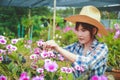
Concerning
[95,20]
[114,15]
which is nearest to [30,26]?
[95,20]

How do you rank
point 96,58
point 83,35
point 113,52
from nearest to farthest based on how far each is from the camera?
point 96,58, point 83,35, point 113,52

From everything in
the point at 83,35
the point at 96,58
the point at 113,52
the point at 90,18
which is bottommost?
the point at 113,52

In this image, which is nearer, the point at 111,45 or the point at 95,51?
the point at 95,51

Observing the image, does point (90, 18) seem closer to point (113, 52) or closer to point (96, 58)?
point (96, 58)

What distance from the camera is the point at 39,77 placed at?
1606 millimetres

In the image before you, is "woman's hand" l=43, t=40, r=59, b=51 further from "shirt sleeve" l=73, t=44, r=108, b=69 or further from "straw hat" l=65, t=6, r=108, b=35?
"straw hat" l=65, t=6, r=108, b=35

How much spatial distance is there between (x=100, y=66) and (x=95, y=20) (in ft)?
1.12

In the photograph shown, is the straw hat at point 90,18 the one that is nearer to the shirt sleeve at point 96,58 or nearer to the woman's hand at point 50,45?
the shirt sleeve at point 96,58

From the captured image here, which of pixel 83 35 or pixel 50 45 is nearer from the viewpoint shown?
pixel 50 45

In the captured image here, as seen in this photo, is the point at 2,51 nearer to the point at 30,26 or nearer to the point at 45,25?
the point at 30,26

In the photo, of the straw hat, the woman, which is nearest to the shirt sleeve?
the woman

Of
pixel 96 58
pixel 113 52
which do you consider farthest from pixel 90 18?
pixel 113 52

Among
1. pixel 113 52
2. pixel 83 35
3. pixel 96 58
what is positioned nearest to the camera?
pixel 96 58

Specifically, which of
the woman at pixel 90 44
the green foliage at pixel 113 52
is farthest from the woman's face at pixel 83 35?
the green foliage at pixel 113 52
